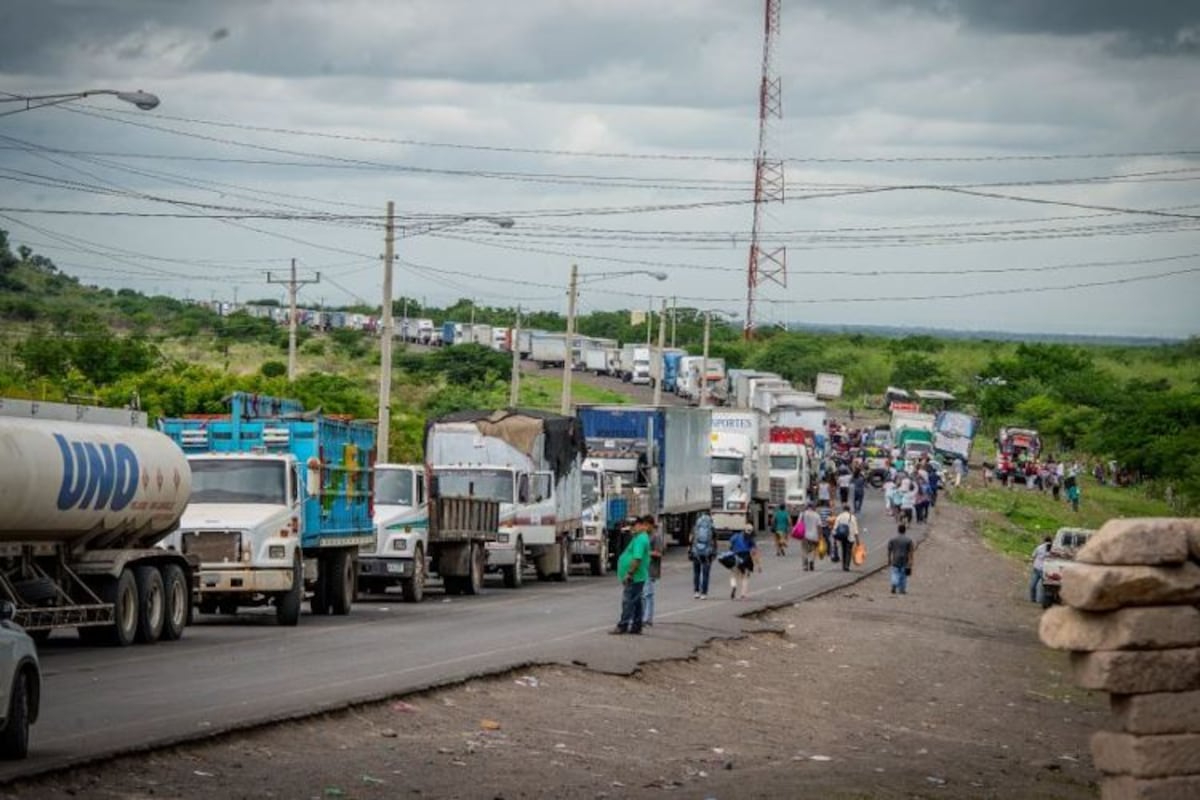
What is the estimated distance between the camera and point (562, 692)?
24250 millimetres

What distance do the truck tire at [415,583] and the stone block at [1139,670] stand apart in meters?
27.1

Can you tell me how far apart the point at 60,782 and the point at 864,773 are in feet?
25.5

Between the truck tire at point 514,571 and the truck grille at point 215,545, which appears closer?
the truck grille at point 215,545

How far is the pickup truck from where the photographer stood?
150ft

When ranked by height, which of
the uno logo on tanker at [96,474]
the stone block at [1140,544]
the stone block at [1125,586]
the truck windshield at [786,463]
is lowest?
the stone block at [1125,586]

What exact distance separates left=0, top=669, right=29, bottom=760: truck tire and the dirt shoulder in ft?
2.28

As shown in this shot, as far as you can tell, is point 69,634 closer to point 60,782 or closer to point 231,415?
point 231,415

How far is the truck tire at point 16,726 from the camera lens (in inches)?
622

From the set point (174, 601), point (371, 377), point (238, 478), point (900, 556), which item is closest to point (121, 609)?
point (174, 601)

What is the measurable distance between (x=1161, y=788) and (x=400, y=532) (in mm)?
26898

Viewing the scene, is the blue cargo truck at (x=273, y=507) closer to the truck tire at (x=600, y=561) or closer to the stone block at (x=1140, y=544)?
the truck tire at (x=600, y=561)

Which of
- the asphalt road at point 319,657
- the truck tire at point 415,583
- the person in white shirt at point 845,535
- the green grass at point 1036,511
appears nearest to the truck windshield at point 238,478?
the asphalt road at point 319,657

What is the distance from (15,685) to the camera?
51.8 ft

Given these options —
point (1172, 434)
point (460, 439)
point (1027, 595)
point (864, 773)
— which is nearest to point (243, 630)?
point (864, 773)
